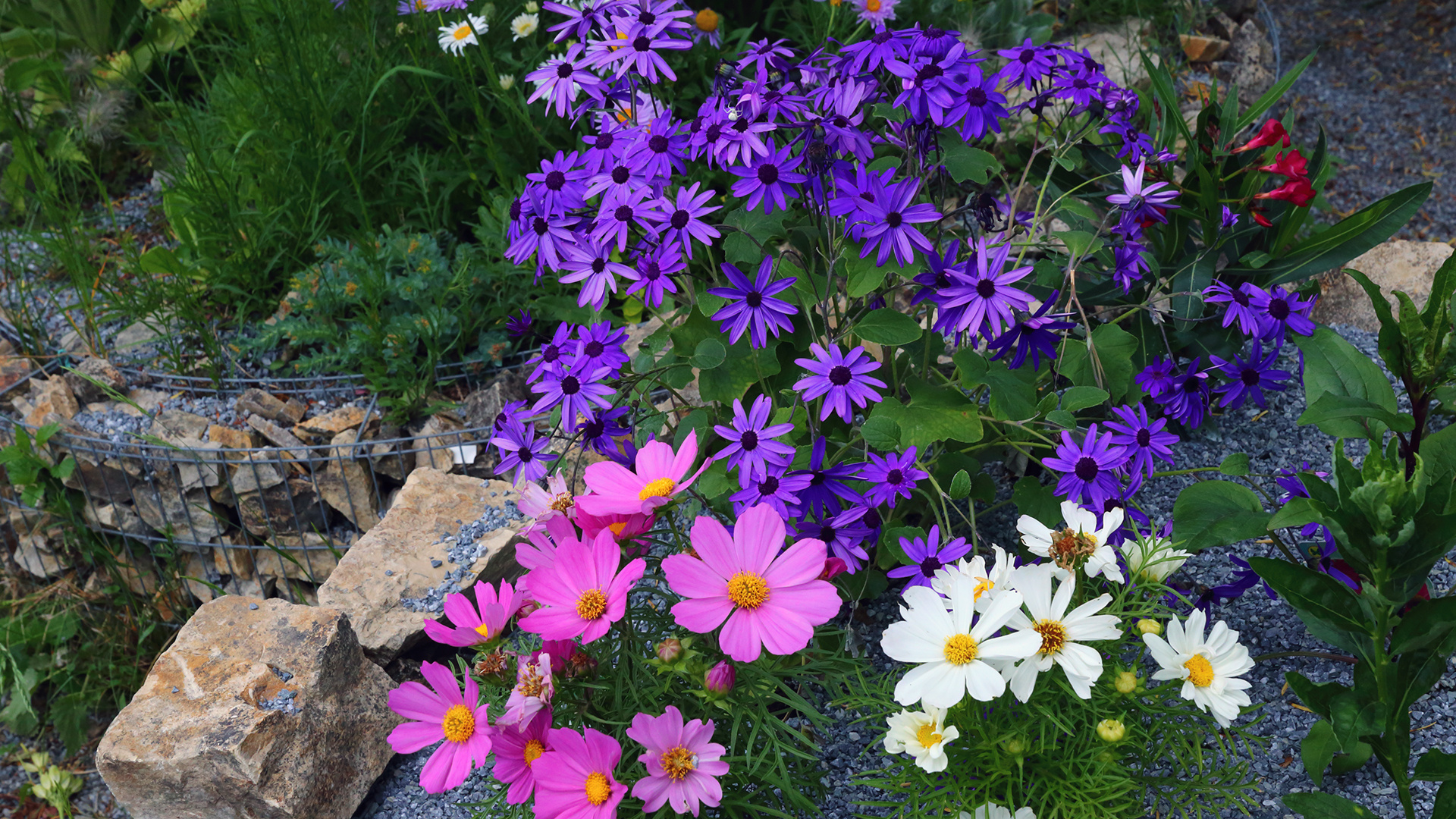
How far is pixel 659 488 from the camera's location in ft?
4.02

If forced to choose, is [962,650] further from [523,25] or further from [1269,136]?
[523,25]

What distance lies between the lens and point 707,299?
4.98ft

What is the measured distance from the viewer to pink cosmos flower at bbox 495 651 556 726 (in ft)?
3.74

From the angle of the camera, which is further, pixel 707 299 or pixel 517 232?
pixel 517 232

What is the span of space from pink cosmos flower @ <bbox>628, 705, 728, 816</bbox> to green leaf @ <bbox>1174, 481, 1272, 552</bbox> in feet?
2.40

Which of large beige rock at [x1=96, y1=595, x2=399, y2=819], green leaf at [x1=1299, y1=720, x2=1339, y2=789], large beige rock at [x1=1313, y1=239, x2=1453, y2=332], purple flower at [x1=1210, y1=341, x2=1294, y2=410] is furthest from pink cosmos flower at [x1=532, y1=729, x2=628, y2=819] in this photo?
large beige rock at [x1=1313, y1=239, x2=1453, y2=332]

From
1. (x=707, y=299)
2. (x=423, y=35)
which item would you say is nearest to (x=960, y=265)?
(x=707, y=299)

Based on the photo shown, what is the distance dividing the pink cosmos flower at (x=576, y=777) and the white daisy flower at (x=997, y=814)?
0.45 m

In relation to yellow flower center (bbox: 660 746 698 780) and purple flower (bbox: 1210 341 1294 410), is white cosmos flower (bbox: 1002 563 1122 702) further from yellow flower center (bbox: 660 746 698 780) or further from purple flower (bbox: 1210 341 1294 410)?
purple flower (bbox: 1210 341 1294 410)

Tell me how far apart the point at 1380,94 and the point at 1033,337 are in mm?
3836

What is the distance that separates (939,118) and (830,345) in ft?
1.26

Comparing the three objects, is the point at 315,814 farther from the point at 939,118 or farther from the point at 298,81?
the point at 298,81

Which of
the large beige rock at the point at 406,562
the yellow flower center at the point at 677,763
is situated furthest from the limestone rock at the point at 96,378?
the yellow flower center at the point at 677,763

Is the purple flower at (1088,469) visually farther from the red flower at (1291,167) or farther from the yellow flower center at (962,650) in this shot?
the red flower at (1291,167)
